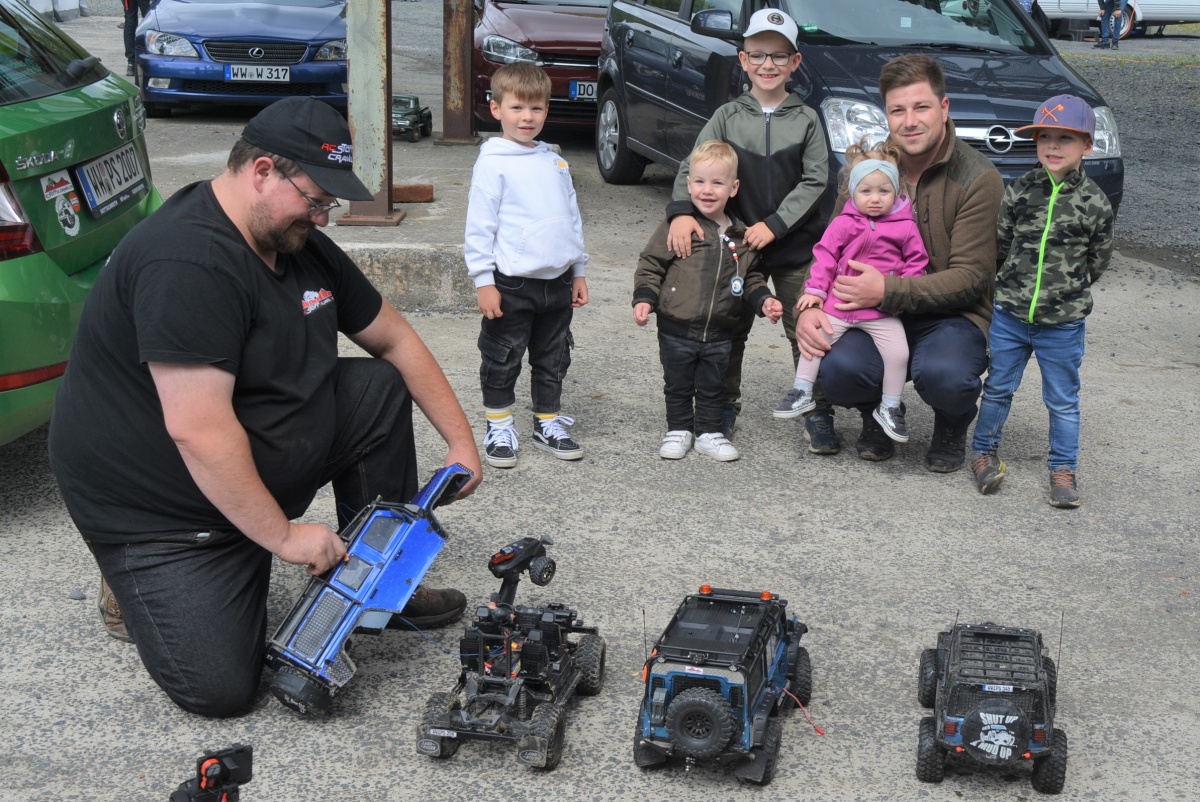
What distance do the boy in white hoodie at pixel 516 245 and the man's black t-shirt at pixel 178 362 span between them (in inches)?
55.3

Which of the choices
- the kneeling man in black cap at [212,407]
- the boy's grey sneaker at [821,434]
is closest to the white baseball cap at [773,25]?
the boy's grey sneaker at [821,434]

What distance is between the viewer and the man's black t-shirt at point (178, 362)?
300 cm

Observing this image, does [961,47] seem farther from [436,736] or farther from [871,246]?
[436,736]

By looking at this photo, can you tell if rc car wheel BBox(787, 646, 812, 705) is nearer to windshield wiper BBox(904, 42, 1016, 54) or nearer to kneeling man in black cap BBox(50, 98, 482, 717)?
kneeling man in black cap BBox(50, 98, 482, 717)

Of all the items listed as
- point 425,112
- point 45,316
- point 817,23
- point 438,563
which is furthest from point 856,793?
point 425,112

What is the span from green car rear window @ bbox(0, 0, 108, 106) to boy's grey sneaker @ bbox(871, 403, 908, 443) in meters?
3.10

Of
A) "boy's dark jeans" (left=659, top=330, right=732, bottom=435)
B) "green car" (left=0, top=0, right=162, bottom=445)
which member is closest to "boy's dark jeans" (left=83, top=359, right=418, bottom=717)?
"green car" (left=0, top=0, right=162, bottom=445)

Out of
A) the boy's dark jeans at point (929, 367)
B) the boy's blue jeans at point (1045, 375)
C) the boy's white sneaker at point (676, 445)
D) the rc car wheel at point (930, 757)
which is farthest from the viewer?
the boy's white sneaker at point (676, 445)

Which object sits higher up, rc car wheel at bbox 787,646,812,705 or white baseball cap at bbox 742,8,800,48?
white baseball cap at bbox 742,8,800,48

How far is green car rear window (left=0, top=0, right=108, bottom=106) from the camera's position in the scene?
4156mm

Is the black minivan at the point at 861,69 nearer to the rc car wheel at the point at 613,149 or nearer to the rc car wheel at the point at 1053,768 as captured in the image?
the rc car wheel at the point at 613,149

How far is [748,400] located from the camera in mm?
5555

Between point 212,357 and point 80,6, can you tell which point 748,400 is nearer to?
point 212,357

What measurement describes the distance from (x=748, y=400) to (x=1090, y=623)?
6.87 feet
